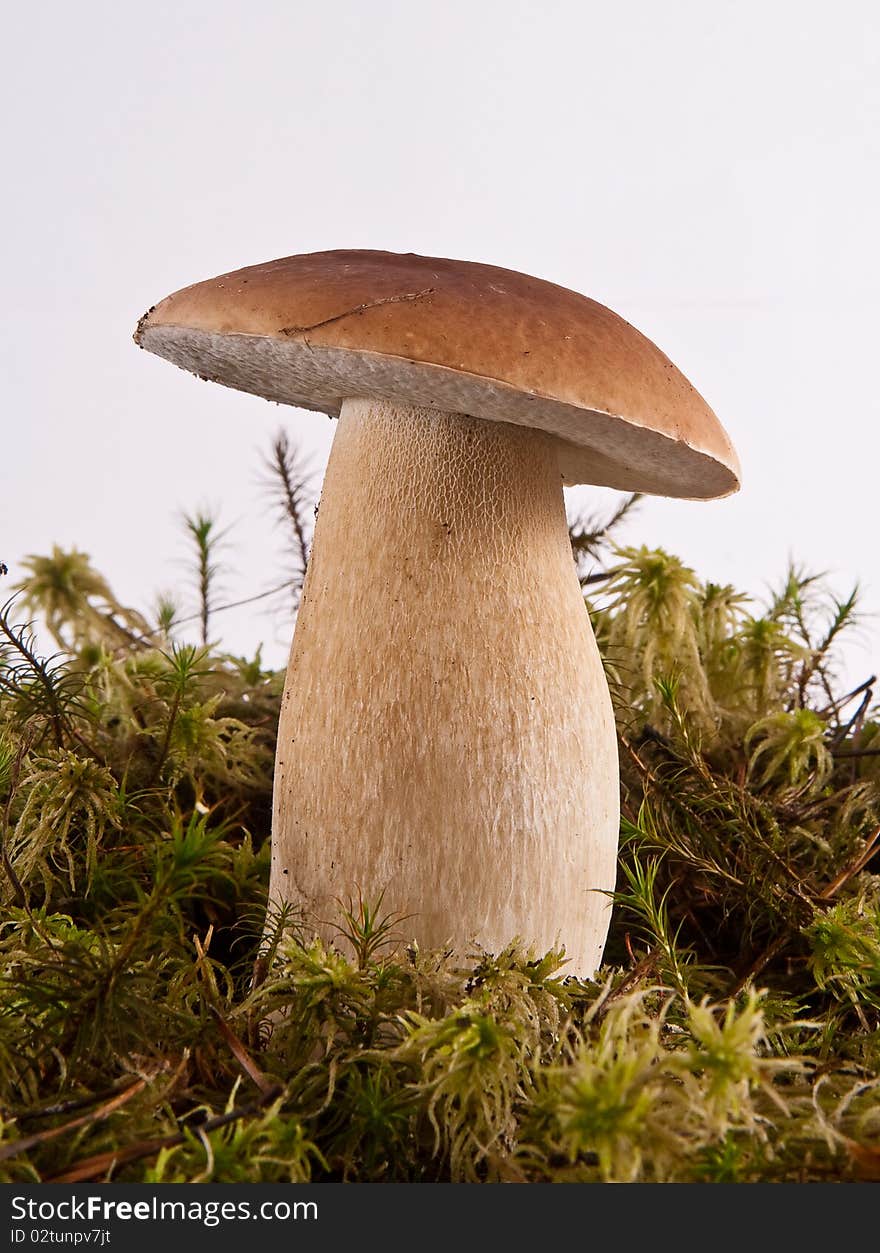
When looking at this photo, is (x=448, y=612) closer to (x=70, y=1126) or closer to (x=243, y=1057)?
(x=243, y=1057)

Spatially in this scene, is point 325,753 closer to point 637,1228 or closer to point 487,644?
point 487,644

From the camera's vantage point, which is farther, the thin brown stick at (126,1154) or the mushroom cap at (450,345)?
the mushroom cap at (450,345)

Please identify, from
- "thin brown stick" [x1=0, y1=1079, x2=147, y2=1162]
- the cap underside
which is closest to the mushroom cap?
the cap underside

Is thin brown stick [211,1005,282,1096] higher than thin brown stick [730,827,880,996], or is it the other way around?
thin brown stick [730,827,880,996]

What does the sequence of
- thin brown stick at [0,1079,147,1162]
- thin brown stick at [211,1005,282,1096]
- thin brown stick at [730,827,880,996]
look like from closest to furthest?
1. thin brown stick at [0,1079,147,1162]
2. thin brown stick at [211,1005,282,1096]
3. thin brown stick at [730,827,880,996]

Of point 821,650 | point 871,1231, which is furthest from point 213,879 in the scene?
point 821,650

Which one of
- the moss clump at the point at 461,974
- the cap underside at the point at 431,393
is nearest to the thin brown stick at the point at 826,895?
the moss clump at the point at 461,974

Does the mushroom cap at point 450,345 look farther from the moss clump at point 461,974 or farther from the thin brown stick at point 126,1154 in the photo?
the thin brown stick at point 126,1154

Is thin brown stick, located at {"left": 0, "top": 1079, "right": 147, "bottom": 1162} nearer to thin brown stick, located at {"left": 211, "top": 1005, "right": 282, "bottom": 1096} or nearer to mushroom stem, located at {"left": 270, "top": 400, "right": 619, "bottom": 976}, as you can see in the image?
thin brown stick, located at {"left": 211, "top": 1005, "right": 282, "bottom": 1096}
